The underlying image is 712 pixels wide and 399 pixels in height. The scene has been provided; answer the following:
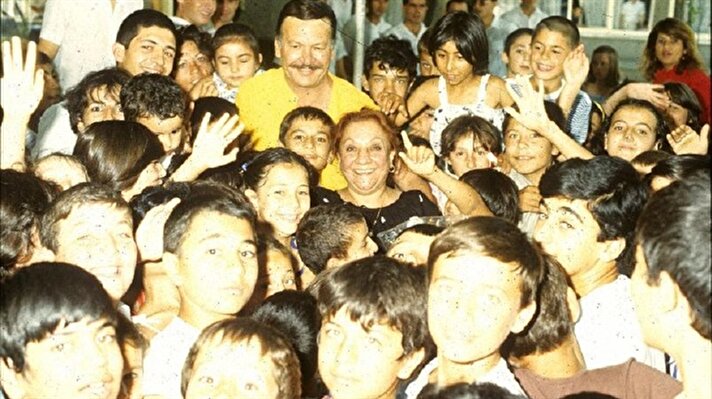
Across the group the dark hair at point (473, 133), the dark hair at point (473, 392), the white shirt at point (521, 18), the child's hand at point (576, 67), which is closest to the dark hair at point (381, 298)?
the dark hair at point (473, 392)

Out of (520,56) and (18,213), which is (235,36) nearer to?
(520,56)

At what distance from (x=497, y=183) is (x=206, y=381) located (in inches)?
84.0

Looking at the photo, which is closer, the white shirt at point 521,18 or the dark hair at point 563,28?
the dark hair at point 563,28

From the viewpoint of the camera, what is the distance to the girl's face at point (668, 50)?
6.20 meters

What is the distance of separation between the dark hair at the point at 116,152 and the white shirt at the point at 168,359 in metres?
0.84

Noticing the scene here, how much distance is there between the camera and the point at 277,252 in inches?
130

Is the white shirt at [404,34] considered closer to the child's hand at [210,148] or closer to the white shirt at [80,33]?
the white shirt at [80,33]

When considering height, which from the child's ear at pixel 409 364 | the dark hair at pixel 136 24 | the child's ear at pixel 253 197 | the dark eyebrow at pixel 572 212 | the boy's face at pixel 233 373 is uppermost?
the dark hair at pixel 136 24

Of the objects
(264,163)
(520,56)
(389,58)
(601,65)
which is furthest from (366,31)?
(264,163)

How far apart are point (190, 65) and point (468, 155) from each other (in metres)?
1.42

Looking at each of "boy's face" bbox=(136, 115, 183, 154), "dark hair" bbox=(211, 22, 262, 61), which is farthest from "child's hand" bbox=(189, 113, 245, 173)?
"dark hair" bbox=(211, 22, 262, 61)

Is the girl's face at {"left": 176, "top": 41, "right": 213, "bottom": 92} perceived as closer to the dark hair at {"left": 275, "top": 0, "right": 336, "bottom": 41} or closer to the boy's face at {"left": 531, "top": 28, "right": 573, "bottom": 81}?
the dark hair at {"left": 275, "top": 0, "right": 336, "bottom": 41}

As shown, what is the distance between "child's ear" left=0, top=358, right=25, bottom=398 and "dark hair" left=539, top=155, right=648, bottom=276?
1.66 metres

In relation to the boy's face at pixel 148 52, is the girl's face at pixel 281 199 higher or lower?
lower
